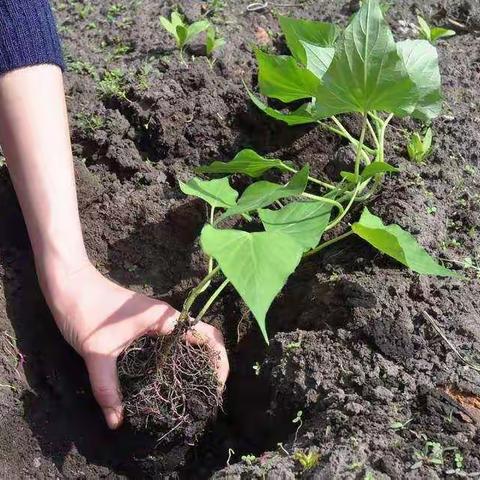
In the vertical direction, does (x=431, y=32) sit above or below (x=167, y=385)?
above

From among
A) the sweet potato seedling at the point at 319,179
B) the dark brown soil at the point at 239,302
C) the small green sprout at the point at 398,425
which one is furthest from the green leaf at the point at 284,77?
the small green sprout at the point at 398,425

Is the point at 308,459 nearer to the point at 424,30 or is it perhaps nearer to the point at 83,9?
the point at 424,30

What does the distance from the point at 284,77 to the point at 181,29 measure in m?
0.48

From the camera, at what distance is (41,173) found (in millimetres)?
1301

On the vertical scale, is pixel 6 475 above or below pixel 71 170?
below

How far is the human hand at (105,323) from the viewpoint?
1252 mm

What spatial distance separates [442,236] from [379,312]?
250mm

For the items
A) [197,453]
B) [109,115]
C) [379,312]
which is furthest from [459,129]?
[197,453]

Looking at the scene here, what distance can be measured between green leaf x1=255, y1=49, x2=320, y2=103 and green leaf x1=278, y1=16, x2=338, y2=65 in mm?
101

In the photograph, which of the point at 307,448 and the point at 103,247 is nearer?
the point at 307,448

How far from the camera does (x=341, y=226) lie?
1.40 m

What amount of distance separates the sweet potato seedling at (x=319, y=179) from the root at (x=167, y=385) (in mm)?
96

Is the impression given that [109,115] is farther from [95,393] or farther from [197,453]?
[197,453]

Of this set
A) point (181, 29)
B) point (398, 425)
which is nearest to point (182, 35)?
point (181, 29)
